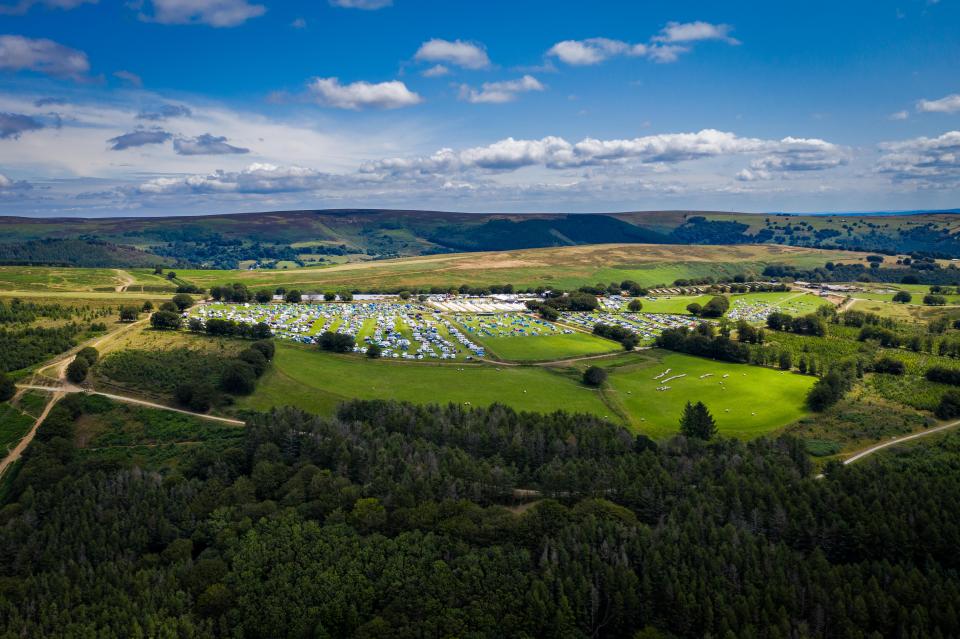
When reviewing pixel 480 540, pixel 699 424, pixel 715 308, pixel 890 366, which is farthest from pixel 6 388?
pixel 715 308

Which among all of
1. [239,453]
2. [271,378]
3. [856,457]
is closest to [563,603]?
[239,453]

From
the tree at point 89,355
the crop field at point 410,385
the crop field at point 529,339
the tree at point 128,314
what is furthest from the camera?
the tree at point 128,314

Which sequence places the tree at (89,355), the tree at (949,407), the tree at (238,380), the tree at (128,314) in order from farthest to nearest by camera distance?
1. the tree at (128,314)
2. the tree at (89,355)
3. the tree at (238,380)
4. the tree at (949,407)

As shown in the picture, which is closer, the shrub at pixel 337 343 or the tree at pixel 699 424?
the tree at pixel 699 424

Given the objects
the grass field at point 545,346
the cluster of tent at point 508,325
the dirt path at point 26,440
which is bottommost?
the dirt path at point 26,440

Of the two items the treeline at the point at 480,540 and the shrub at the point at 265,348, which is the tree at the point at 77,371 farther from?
the shrub at the point at 265,348

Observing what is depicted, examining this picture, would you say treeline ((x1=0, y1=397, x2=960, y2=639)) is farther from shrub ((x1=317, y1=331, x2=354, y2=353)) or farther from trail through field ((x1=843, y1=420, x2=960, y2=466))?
shrub ((x1=317, y1=331, x2=354, y2=353))

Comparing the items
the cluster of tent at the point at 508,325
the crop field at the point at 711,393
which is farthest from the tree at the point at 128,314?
the crop field at the point at 711,393
